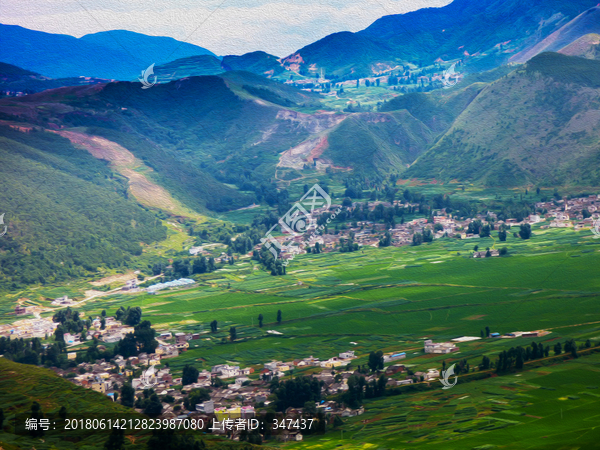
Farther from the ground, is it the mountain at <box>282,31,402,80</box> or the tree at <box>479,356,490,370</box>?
the mountain at <box>282,31,402,80</box>

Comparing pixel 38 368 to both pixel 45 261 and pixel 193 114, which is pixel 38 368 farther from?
pixel 193 114

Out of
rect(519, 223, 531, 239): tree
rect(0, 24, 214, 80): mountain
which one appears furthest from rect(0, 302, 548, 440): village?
rect(0, 24, 214, 80): mountain


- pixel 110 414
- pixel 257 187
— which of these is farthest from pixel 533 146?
pixel 110 414

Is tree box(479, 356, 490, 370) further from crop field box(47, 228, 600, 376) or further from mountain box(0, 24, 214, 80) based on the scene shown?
mountain box(0, 24, 214, 80)

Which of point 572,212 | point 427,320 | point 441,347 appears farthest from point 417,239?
point 441,347

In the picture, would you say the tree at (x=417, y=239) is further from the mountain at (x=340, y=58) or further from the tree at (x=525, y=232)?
the mountain at (x=340, y=58)

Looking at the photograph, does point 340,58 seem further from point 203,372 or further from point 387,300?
point 203,372
